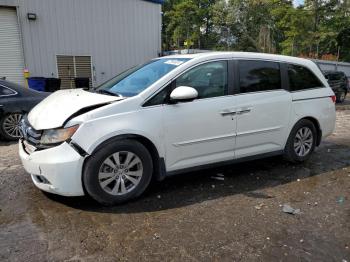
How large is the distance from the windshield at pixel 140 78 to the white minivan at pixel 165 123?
0.07ft

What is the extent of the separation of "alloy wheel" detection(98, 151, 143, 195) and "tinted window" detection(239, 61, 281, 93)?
1.78m

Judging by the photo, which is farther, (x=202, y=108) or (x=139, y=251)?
(x=202, y=108)

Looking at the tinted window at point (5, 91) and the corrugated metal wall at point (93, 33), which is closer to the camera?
the tinted window at point (5, 91)

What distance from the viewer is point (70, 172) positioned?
3555 mm

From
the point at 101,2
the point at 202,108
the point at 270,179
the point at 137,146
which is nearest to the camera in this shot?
the point at 137,146

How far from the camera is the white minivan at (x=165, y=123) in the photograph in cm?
361

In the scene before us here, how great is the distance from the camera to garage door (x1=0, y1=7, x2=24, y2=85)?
11.9 m

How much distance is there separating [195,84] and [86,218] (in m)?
2.03

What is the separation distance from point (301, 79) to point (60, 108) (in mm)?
3595

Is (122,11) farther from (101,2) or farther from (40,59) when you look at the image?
(40,59)

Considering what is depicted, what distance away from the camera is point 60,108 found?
3.81 meters

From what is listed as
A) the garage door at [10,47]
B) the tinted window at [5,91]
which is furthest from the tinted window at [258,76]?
the garage door at [10,47]

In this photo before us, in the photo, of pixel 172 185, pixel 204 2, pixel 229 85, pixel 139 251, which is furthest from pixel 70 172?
pixel 204 2

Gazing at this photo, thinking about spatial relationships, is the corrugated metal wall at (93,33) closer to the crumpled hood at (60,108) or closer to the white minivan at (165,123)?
the white minivan at (165,123)
